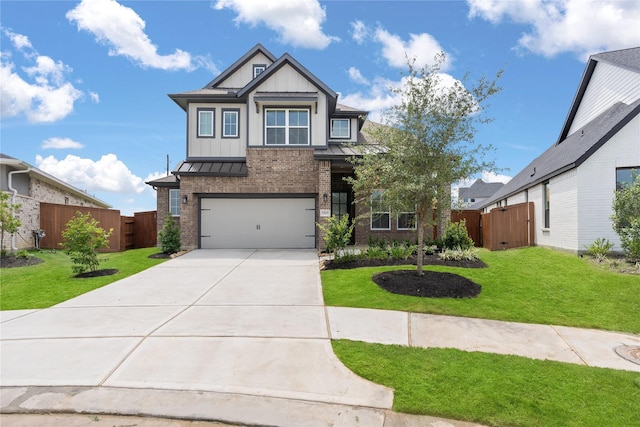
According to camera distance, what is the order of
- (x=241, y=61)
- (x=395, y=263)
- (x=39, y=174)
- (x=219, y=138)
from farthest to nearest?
(x=241, y=61) < (x=39, y=174) < (x=219, y=138) < (x=395, y=263)

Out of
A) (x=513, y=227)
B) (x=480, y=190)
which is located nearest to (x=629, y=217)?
(x=513, y=227)

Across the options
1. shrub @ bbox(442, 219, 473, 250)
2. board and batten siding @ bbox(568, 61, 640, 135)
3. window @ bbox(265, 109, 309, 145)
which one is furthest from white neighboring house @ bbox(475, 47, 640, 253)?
window @ bbox(265, 109, 309, 145)

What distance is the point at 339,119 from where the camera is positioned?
16672 millimetres

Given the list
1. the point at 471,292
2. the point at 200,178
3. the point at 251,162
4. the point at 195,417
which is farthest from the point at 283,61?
the point at 195,417

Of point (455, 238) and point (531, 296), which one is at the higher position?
point (455, 238)

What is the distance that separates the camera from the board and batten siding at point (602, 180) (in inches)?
449

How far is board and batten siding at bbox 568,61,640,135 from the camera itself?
43.4ft

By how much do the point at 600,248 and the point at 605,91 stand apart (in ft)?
26.3

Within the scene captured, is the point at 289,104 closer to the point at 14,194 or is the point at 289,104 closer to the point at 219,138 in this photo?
the point at 219,138

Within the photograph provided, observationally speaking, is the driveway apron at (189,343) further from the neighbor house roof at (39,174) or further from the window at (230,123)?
the neighbor house roof at (39,174)

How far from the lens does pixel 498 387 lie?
387 cm

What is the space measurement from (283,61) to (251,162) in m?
4.52

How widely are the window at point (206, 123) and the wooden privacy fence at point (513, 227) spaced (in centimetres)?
1308

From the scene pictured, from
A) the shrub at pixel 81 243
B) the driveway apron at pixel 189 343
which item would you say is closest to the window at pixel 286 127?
the shrub at pixel 81 243
